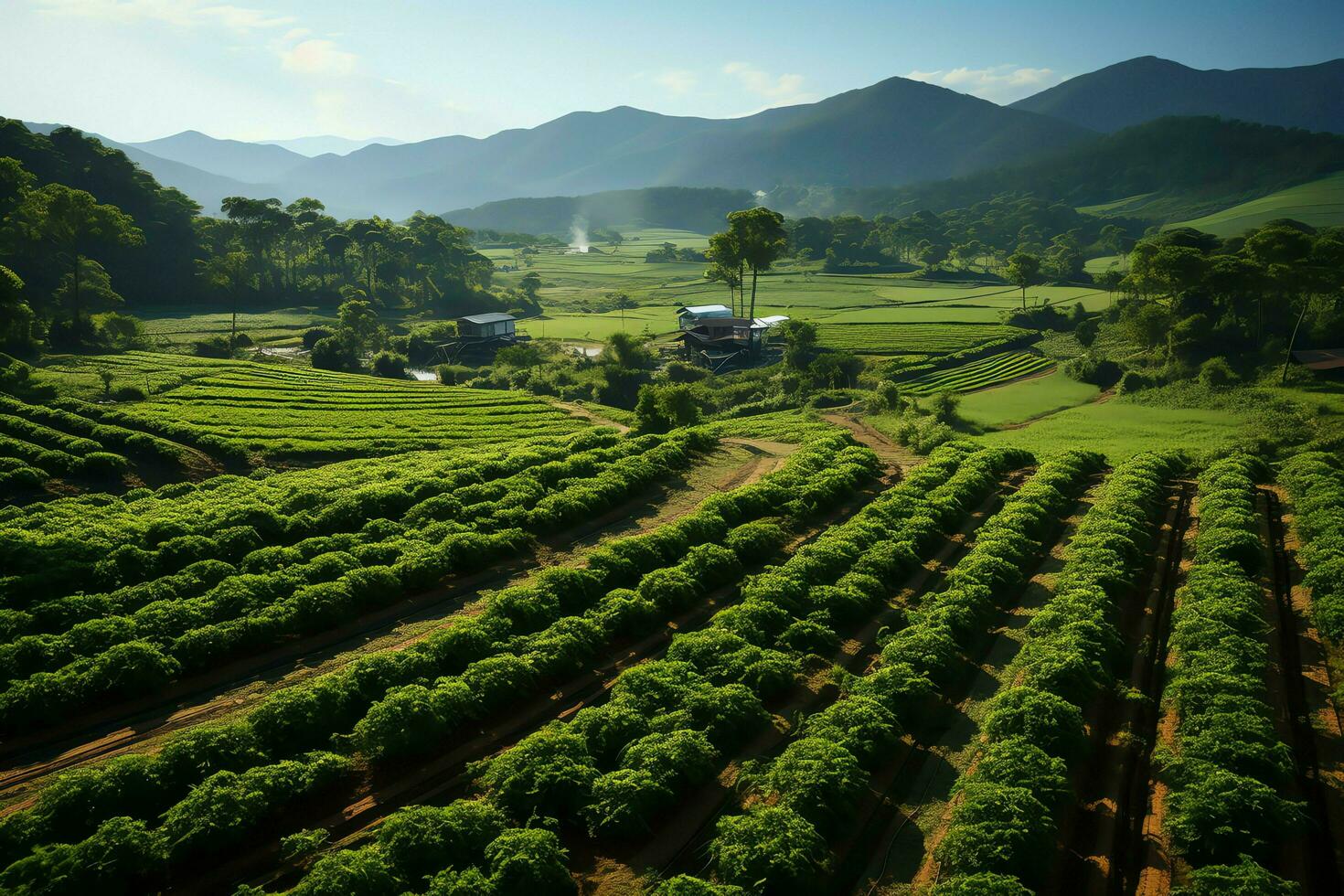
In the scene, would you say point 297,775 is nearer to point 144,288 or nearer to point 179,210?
point 144,288

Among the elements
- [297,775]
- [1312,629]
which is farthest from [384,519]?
[1312,629]

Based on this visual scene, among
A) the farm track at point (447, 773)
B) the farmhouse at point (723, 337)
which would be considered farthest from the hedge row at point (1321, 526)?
the farmhouse at point (723, 337)

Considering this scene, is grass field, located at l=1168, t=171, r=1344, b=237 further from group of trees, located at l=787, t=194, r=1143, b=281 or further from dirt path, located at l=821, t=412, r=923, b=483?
dirt path, located at l=821, t=412, r=923, b=483

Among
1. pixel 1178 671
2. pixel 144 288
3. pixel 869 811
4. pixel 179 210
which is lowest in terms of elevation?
pixel 869 811

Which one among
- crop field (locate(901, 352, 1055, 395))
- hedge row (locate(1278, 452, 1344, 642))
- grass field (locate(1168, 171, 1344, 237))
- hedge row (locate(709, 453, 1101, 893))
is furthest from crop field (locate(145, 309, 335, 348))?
grass field (locate(1168, 171, 1344, 237))

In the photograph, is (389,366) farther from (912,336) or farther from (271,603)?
(271,603)
